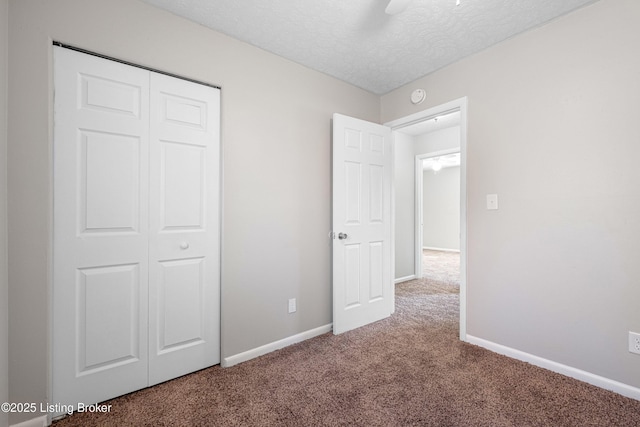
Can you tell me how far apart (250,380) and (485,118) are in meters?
2.72

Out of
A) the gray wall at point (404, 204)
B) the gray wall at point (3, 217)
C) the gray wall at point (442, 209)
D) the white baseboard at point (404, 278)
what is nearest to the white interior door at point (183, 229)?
the gray wall at point (3, 217)

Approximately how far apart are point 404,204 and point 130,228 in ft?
13.3

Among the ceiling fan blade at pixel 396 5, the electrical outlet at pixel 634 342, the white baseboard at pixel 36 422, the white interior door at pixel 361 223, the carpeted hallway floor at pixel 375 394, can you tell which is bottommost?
the carpeted hallway floor at pixel 375 394

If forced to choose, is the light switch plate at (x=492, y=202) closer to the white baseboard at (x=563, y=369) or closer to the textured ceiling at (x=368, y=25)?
the white baseboard at (x=563, y=369)

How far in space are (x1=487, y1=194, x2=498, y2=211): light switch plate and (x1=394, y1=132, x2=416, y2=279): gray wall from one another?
2.29 meters

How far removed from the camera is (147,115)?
1748 millimetres

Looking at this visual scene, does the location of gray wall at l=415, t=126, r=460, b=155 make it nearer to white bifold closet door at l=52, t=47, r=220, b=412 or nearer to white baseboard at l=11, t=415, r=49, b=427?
white bifold closet door at l=52, t=47, r=220, b=412

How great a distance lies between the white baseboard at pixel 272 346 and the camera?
2.05 meters

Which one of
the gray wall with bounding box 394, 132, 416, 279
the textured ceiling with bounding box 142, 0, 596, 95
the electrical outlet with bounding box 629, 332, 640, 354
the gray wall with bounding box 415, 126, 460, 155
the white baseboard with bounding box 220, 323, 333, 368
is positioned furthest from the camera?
the gray wall with bounding box 415, 126, 460, 155

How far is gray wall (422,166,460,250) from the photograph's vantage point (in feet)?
25.8

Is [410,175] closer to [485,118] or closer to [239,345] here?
[485,118]

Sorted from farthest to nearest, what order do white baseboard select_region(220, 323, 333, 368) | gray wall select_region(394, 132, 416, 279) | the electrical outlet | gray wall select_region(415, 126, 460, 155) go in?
gray wall select_region(415, 126, 460, 155) → gray wall select_region(394, 132, 416, 279) → white baseboard select_region(220, 323, 333, 368) → the electrical outlet

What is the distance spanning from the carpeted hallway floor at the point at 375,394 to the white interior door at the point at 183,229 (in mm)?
223

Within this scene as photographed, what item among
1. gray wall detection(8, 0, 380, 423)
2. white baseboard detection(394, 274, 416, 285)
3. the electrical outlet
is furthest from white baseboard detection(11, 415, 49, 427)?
white baseboard detection(394, 274, 416, 285)
